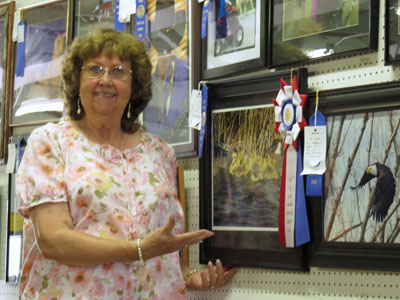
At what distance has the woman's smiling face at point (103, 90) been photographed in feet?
6.76

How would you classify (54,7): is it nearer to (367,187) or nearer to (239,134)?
(239,134)

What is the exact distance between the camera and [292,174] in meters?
2.15

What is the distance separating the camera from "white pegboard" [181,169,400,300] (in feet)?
6.45

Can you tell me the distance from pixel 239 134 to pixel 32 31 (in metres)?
1.40

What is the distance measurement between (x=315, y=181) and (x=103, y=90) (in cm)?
68

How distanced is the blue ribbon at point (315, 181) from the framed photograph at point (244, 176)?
11 cm

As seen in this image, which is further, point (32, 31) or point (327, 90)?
point (32, 31)

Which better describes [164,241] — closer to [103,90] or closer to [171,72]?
[103,90]

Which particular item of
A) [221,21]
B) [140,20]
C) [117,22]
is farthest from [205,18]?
[117,22]

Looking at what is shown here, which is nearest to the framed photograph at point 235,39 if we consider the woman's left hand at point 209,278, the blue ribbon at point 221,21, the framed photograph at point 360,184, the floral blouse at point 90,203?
the blue ribbon at point 221,21

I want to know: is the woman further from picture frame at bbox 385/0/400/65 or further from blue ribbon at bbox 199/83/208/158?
picture frame at bbox 385/0/400/65

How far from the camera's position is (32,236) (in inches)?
78.5

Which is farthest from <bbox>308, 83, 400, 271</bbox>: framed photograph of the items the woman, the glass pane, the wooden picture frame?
the glass pane

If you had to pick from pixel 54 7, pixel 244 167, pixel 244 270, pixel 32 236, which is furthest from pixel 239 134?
pixel 54 7
